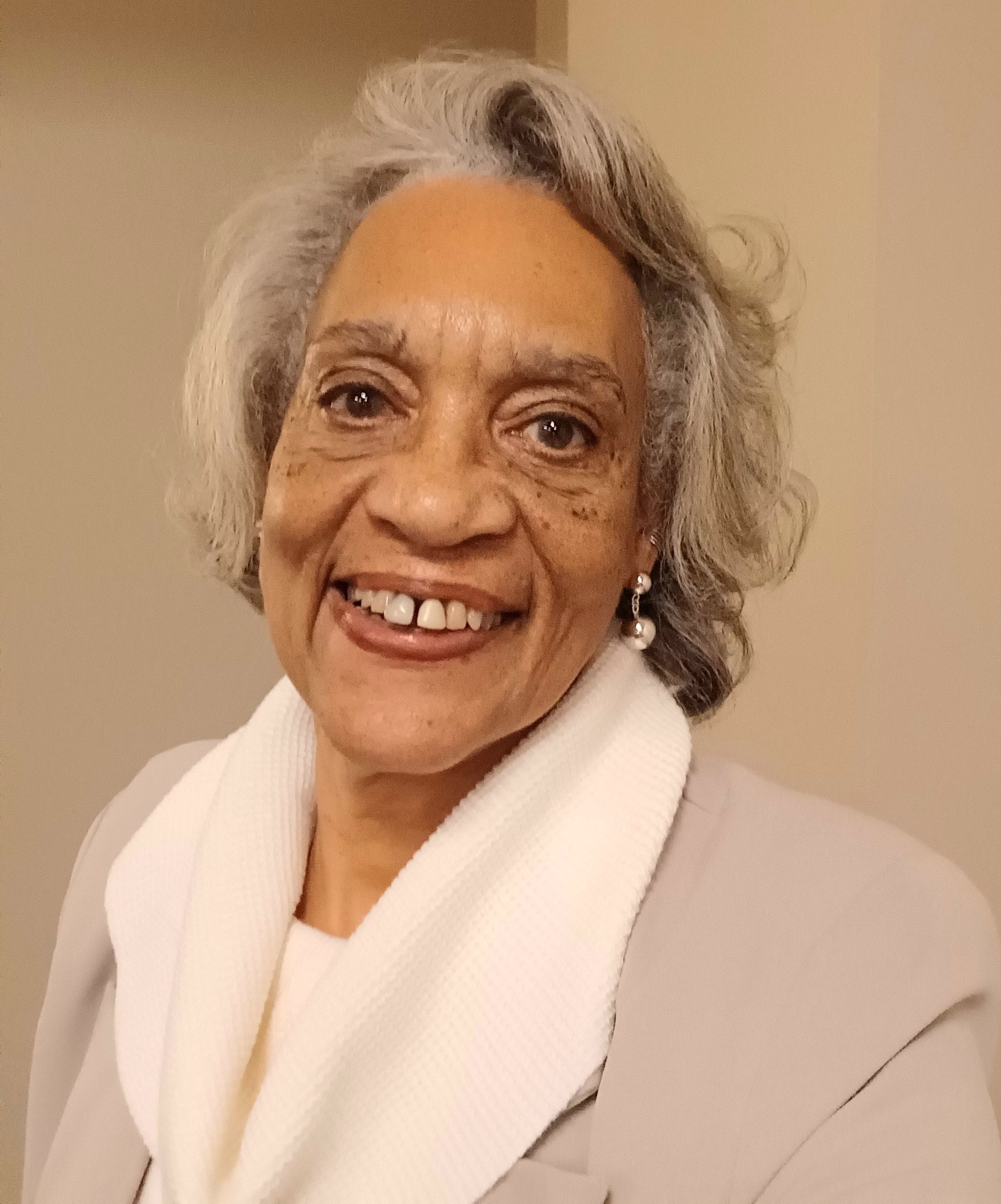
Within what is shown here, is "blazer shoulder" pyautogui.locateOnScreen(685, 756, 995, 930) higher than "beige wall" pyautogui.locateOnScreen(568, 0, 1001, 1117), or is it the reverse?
"beige wall" pyautogui.locateOnScreen(568, 0, 1001, 1117)

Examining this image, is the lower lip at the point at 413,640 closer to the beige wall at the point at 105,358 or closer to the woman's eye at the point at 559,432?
the woman's eye at the point at 559,432

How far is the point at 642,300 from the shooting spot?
87 centimetres

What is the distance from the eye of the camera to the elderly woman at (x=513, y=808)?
69cm

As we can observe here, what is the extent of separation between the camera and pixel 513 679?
0.79m

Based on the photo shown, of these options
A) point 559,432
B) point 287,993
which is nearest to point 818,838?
point 559,432

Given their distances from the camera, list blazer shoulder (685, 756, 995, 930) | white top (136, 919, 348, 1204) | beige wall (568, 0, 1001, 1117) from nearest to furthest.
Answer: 1. blazer shoulder (685, 756, 995, 930)
2. white top (136, 919, 348, 1204)
3. beige wall (568, 0, 1001, 1117)

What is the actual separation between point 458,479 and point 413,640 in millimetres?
144

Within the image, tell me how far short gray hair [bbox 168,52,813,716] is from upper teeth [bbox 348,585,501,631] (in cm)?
22

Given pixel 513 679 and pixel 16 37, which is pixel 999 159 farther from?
pixel 16 37

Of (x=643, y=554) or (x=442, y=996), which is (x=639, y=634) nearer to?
(x=643, y=554)

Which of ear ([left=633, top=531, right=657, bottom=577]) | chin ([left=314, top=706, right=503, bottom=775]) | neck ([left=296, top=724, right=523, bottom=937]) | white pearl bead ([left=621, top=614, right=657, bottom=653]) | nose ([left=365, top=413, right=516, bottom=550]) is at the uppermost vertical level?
nose ([left=365, top=413, right=516, bottom=550])

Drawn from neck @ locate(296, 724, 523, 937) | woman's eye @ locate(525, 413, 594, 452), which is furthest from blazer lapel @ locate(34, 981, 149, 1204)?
woman's eye @ locate(525, 413, 594, 452)

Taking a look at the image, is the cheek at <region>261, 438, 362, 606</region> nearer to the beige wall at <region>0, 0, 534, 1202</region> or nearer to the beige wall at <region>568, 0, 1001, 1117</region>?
the beige wall at <region>568, 0, 1001, 1117</region>

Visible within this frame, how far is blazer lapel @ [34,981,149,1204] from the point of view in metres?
0.88
